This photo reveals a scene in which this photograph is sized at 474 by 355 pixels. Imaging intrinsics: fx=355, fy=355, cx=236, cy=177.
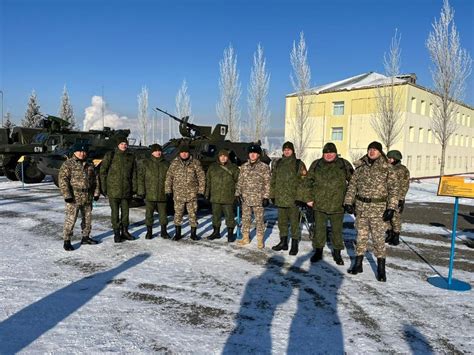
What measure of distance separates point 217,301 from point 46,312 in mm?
1688

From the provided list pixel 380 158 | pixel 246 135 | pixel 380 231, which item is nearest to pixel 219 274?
pixel 380 231

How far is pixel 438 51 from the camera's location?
17.2m

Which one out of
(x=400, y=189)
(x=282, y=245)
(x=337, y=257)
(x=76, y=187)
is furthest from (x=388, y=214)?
(x=76, y=187)

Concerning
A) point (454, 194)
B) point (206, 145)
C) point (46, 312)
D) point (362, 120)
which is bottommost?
point (46, 312)

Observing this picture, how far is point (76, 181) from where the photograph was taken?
5.60m

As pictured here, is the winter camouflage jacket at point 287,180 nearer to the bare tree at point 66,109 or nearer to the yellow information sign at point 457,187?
the yellow information sign at point 457,187

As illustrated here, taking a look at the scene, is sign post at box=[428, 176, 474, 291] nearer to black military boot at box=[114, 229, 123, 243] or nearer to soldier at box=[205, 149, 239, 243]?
soldier at box=[205, 149, 239, 243]

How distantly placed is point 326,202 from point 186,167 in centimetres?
254

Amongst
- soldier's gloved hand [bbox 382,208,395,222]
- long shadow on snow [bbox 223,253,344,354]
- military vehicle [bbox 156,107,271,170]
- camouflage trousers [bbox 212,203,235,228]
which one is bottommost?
long shadow on snow [bbox 223,253,344,354]

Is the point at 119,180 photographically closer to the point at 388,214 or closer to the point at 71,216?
the point at 71,216

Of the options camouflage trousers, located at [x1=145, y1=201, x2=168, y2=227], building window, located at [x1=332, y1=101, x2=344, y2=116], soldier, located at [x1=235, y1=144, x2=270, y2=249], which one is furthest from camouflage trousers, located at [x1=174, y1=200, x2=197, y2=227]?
building window, located at [x1=332, y1=101, x2=344, y2=116]

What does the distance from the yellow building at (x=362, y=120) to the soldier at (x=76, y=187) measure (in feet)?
70.9

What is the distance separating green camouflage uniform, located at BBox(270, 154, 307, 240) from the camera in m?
5.71

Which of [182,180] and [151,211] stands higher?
[182,180]
